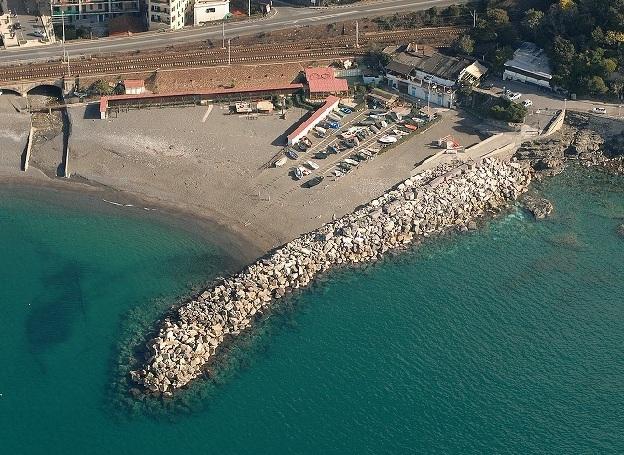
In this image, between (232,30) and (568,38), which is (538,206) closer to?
(568,38)

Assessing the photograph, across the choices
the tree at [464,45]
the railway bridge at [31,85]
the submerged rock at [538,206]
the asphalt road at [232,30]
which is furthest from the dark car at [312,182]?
the asphalt road at [232,30]

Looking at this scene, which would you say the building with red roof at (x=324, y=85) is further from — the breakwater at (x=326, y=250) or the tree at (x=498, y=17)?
the tree at (x=498, y=17)

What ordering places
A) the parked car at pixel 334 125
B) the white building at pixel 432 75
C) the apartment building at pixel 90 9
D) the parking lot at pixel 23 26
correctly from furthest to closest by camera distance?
the apartment building at pixel 90 9, the parking lot at pixel 23 26, the white building at pixel 432 75, the parked car at pixel 334 125

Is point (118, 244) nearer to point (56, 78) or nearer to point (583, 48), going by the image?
point (56, 78)

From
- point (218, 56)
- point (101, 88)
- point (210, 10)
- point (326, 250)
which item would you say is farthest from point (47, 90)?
point (326, 250)

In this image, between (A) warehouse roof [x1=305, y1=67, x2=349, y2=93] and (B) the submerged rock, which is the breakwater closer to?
(B) the submerged rock
